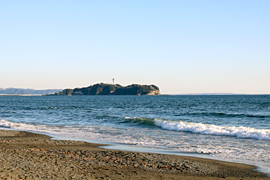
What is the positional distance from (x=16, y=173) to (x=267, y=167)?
29.8ft

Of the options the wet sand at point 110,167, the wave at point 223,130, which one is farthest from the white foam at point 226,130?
the wet sand at point 110,167

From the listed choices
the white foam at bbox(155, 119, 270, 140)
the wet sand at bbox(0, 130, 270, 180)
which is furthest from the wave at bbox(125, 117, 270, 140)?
the wet sand at bbox(0, 130, 270, 180)

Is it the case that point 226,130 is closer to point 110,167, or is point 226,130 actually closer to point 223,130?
point 223,130

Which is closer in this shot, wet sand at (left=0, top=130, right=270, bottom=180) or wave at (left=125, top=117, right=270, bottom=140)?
wet sand at (left=0, top=130, right=270, bottom=180)

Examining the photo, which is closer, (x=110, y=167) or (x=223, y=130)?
(x=110, y=167)

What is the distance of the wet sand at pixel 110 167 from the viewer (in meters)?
9.07

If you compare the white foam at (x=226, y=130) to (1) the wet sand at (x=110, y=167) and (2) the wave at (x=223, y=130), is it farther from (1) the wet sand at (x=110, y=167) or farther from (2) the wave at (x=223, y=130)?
(1) the wet sand at (x=110, y=167)

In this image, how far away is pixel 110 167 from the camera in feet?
34.3

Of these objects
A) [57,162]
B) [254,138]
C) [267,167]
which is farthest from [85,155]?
[254,138]

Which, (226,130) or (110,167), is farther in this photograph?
(226,130)

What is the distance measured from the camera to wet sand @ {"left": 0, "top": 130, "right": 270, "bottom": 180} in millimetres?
9070

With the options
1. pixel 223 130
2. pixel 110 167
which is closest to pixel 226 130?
pixel 223 130

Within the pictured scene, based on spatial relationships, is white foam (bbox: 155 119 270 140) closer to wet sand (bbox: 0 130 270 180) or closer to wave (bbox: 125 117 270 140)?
wave (bbox: 125 117 270 140)

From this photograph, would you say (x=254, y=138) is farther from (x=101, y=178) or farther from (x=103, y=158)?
(x=101, y=178)
